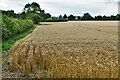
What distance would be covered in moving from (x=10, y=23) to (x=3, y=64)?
10722mm

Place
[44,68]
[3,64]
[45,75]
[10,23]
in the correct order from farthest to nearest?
→ 1. [10,23]
2. [3,64]
3. [44,68]
4. [45,75]

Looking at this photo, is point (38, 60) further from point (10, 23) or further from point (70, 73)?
point (10, 23)

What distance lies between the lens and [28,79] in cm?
726

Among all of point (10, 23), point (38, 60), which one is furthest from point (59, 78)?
point (10, 23)

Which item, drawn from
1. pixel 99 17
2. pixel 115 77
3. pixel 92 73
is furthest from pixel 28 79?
pixel 99 17

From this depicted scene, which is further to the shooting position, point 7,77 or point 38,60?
point 38,60

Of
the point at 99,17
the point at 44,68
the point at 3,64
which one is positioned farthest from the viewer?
the point at 99,17

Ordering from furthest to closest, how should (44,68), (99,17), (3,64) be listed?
(99,17), (3,64), (44,68)

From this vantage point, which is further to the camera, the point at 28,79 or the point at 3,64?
the point at 3,64

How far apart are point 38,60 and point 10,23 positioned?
10.8 meters

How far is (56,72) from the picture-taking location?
7.57 meters

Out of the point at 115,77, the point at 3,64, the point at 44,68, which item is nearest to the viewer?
the point at 115,77

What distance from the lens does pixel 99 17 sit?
105500mm

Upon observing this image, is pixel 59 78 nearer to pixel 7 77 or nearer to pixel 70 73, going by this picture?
pixel 70 73
